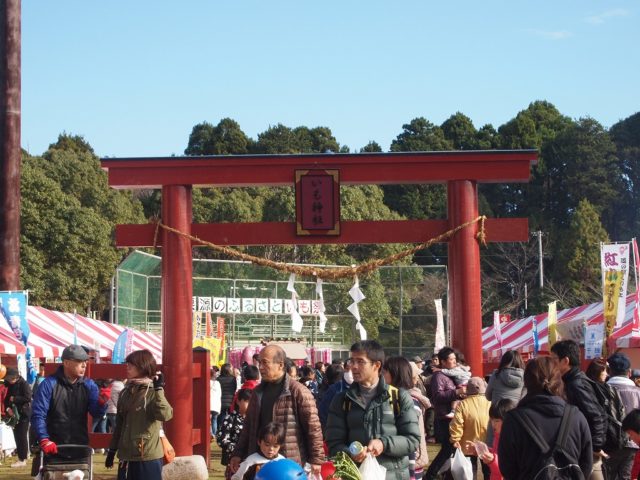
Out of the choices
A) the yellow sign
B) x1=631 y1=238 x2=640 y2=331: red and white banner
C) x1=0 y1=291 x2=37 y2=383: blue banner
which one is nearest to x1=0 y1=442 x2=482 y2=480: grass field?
x1=0 y1=291 x2=37 y2=383: blue banner

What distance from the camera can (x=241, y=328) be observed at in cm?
4359

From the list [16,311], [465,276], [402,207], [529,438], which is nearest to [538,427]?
[529,438]

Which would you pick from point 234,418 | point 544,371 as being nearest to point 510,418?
point 544,371

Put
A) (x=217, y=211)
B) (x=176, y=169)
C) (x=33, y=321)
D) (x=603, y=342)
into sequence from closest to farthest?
(x=176, y=169) < (x=603, y=342) < (x=33, y=321) < (x=217, y=211)

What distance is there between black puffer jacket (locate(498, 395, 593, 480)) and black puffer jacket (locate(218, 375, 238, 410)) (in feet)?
47.6

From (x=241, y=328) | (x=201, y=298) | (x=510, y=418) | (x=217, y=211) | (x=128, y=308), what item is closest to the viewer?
(x=510, y=418)

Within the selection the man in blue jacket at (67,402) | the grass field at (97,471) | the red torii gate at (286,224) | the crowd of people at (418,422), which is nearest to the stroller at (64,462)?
the man in blue jacket at (67,402)

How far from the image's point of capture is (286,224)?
15.5 m

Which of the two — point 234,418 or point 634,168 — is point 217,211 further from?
point 234,418

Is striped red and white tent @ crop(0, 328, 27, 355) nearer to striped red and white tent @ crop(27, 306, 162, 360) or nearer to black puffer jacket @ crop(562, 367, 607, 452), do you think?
striped red and white tent @ crop(27, 306, 162, 360)

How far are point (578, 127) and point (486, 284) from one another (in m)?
15.7

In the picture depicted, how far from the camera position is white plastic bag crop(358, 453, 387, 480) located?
6.82m

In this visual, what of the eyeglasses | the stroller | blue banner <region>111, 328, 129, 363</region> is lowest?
the stroller

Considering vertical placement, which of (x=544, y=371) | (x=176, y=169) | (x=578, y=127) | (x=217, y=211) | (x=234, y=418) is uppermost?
(x=578, y=127)
